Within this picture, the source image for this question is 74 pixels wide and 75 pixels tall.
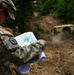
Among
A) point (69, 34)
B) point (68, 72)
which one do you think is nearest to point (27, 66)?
point (68, 72)

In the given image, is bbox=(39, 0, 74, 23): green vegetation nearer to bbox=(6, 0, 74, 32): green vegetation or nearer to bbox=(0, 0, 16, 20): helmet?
bbox=(6, 0, 74, 32): green vegetation

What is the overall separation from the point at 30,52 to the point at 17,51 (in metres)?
0.13

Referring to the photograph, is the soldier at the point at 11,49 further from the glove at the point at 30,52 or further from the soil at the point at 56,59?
the soil at the point at 56,59

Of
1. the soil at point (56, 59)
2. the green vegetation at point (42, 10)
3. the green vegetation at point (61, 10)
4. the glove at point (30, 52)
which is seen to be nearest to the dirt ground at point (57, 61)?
the soil at point (56, 59)

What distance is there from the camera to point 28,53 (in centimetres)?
274

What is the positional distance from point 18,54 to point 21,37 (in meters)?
0.40

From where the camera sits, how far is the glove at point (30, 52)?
8.87 feet

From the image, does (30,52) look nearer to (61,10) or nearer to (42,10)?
(61,10)

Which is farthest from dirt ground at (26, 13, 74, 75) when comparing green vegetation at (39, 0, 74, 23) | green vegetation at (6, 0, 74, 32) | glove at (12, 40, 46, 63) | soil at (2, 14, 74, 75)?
glove at (12, 40, 46, 63)

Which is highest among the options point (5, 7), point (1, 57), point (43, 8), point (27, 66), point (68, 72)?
point (5, 7)

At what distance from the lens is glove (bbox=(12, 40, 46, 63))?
8.87ft

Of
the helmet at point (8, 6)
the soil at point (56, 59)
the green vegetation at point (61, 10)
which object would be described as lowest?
the green vegetation at point (61, 10)

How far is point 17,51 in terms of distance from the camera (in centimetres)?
270

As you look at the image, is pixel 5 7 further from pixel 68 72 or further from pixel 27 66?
pixel 68 72
